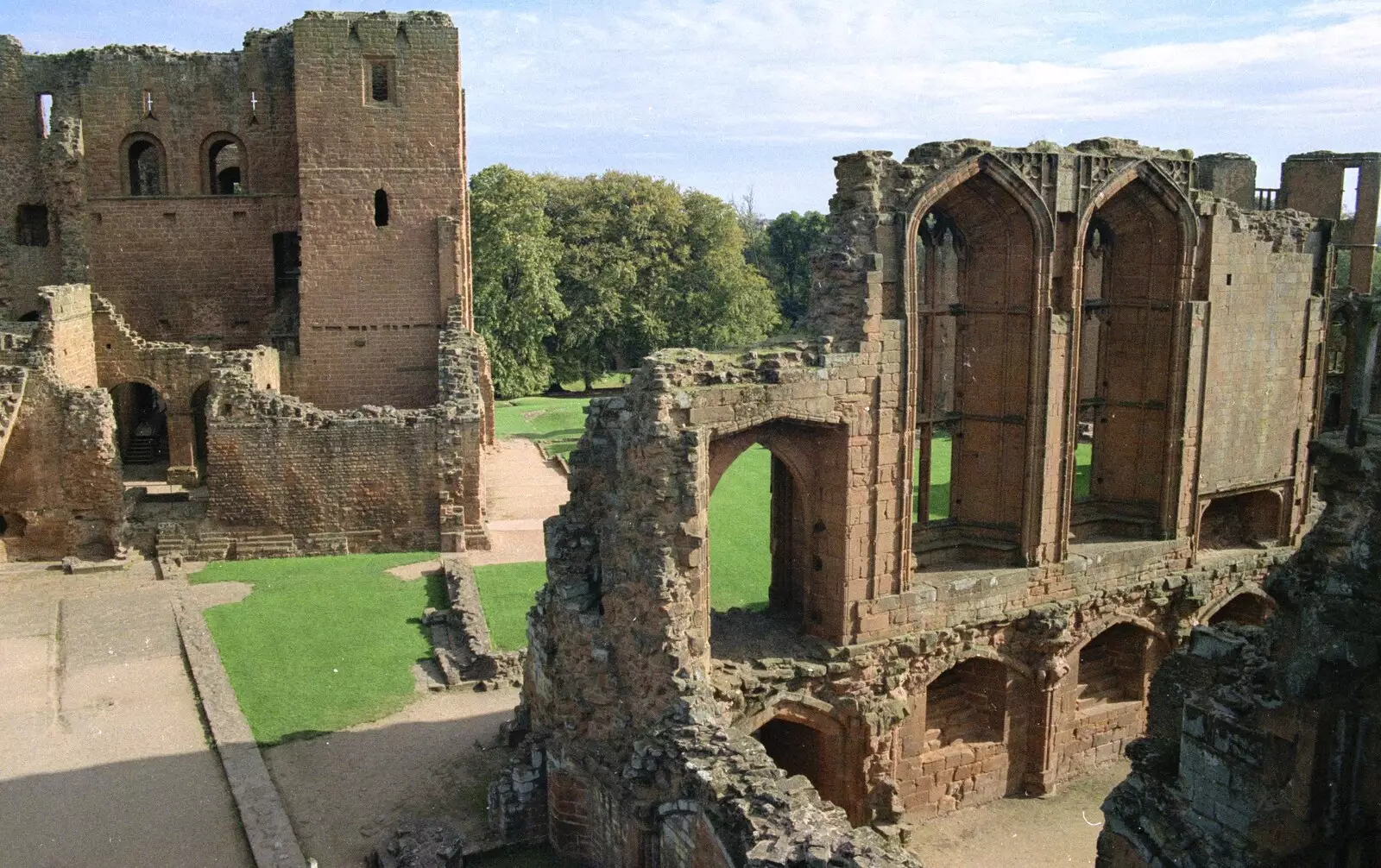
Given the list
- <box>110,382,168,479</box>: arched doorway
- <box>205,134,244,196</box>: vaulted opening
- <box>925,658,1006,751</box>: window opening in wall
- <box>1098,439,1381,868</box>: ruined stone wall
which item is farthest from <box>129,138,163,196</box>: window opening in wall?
<box>1098,439,1381,868</box>: ruined stone wall

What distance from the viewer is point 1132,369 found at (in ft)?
47.7

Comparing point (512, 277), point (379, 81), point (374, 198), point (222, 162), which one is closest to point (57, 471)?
point (374, 198)

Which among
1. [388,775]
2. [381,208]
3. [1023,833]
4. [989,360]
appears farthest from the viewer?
[381,208]

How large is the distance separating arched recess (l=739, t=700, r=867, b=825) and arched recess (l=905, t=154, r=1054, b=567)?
8.23 feet

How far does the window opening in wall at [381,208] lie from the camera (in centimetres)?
2308

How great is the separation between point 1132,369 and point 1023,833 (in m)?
5.85

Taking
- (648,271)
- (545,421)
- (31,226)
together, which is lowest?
(545,421)

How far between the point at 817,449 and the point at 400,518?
941cm

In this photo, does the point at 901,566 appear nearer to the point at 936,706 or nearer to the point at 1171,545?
the point at 936,706

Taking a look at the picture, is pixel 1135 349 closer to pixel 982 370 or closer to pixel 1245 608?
pixel 982 370

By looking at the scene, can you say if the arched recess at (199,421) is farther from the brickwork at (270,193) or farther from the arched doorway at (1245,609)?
the arched doorway at (1245,609)

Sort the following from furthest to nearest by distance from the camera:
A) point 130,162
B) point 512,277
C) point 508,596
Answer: point 512,277 < point 130,162 < point 508,596

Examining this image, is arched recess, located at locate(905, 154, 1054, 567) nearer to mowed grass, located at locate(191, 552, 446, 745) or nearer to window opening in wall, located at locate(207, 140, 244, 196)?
mowed grass, located at locate(191, 552, 446, 745)

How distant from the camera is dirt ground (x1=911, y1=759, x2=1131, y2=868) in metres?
11.6
